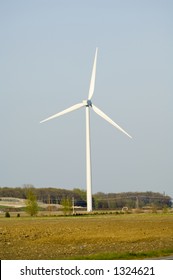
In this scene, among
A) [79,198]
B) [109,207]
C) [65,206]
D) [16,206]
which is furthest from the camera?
[79,198]

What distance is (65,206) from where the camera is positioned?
407ft

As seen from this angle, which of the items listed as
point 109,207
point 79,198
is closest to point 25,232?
point 109,207
